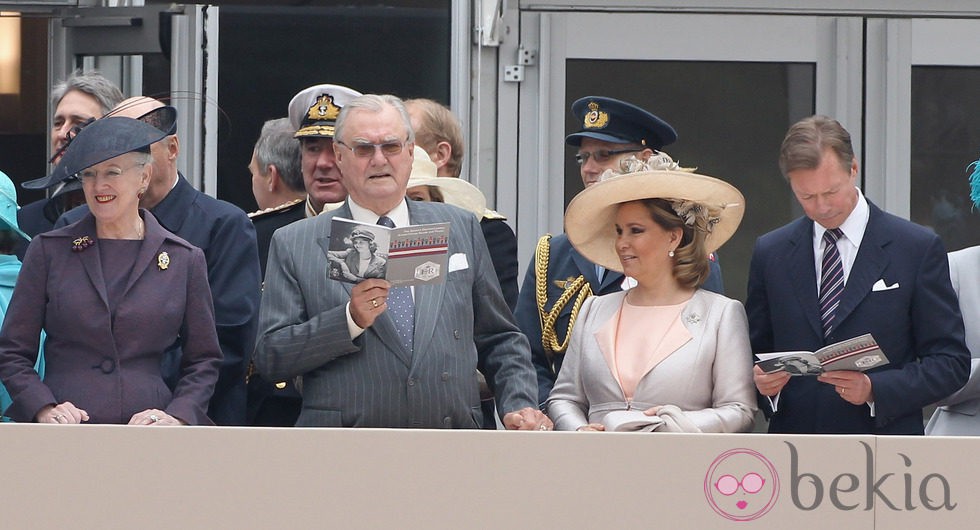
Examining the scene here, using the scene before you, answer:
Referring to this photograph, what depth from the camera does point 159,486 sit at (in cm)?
342

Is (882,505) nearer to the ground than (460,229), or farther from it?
nearer to the ground

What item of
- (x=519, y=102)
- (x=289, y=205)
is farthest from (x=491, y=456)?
(x=519, y=102)

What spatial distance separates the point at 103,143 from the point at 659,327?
161 cm

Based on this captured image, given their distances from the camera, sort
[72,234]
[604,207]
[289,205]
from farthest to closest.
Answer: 1. [289,205]
2. [604,207]
3. [72,234]

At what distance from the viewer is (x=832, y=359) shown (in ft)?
13.2

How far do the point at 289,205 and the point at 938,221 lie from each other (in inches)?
126

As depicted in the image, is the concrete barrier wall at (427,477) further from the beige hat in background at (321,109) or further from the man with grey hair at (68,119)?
the man with grey hair at (68,119)

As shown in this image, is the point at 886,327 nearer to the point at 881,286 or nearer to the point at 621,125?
the point at 881,286

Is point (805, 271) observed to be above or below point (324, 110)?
below

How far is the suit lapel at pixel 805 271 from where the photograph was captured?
4480 millimetres

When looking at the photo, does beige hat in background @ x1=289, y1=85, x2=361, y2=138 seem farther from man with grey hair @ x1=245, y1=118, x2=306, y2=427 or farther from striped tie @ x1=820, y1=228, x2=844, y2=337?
striped tie @ x1=820, y1=228, x2=844, y2=337

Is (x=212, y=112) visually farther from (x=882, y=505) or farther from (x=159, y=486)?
(x=882, y=505)

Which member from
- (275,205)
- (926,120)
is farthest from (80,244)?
(926,120)

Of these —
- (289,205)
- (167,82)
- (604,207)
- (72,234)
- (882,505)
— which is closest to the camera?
(882,505)
